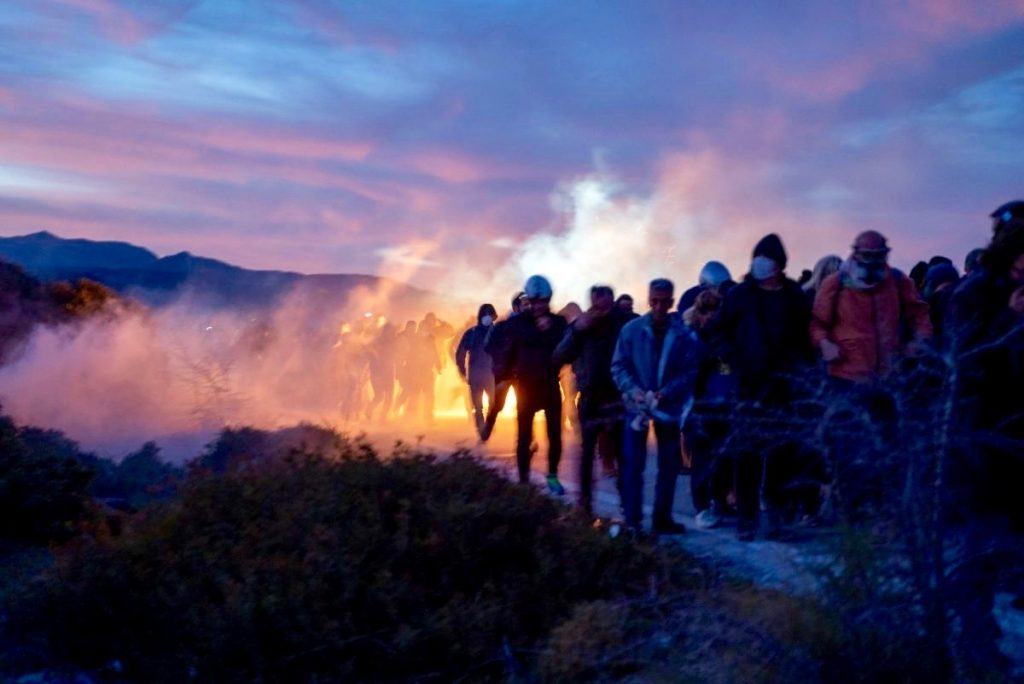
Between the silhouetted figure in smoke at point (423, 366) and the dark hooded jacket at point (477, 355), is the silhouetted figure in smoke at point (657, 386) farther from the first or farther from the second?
the silhouetted figure in smoke at point (423, 366)

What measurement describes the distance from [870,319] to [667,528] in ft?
6.73

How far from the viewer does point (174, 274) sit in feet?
305

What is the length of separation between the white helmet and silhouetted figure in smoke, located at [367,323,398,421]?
11.6 metres

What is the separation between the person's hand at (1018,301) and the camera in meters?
5.71

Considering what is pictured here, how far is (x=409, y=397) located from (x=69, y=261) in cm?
7134

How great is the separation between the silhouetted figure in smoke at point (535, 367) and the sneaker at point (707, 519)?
1581 mm

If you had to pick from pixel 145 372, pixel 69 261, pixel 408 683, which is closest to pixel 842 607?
pixel 408 683

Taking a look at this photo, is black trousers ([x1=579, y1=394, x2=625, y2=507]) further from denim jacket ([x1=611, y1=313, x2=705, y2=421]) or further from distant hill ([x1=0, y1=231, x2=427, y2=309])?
distant hill ([x1=0, y1=231, x2=427, y2=309])

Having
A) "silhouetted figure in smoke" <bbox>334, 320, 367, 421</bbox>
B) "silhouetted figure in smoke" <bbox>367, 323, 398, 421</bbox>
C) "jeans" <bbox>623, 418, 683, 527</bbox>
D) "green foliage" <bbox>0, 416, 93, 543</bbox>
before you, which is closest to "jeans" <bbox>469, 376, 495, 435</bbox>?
"jeans" <bbox>623, 418, 683, 527</bbox>

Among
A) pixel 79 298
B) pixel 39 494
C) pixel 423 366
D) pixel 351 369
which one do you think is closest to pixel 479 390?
pixel 39 494

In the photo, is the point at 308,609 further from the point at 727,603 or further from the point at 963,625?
the point at 963,625

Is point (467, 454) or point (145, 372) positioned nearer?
point (467, 454)

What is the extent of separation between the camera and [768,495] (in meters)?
8.16

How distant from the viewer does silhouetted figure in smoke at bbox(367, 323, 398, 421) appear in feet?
72.5
